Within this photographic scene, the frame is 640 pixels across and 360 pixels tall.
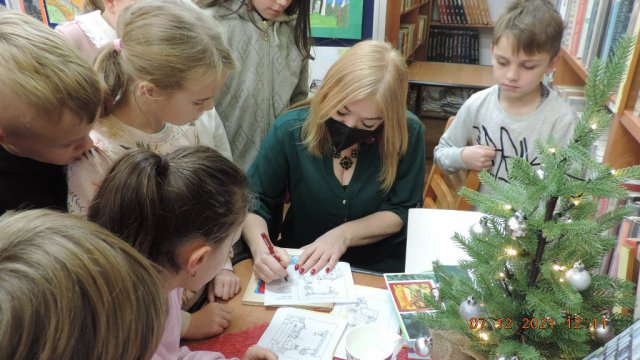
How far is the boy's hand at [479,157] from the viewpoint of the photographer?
1.71m

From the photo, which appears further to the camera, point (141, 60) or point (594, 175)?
point (141, 60)

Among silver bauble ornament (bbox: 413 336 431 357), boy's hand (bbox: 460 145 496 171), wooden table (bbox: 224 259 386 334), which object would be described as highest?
boy's hand (bbox: 460 145 496 171)

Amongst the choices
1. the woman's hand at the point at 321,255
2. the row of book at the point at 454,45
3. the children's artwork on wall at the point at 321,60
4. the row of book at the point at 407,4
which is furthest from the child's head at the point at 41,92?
the row of book at the point at 454,45

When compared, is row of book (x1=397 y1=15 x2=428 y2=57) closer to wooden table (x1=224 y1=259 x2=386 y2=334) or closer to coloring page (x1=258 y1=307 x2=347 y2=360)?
wooden table (x1=224 y1=259 x2=386 y2=334)

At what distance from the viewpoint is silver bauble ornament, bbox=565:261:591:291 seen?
28.9 inches

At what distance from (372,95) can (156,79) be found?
24.6 inches

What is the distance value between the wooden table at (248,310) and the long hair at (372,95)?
42cm

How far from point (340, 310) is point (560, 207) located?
1.89 feet

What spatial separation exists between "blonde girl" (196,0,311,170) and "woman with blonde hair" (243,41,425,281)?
32 cm

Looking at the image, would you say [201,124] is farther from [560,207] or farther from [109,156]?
[560,207]

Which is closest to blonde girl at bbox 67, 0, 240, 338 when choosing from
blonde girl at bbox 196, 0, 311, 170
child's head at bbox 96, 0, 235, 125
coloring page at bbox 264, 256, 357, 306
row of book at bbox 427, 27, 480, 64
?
→ child's head at bbox 96, 0, 235, 125

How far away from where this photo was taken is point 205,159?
0.88 meters

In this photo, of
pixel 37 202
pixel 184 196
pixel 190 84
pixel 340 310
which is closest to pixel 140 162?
pixel 184 196

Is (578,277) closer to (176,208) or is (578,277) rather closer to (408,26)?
(176,208)
